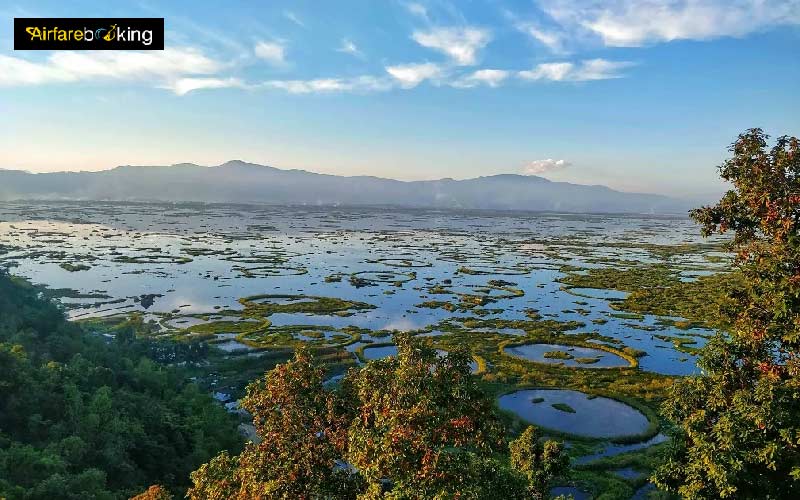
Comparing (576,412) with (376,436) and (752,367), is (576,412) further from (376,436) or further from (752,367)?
(376,436)

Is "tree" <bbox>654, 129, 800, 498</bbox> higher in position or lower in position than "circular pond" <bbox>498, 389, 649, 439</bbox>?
higher

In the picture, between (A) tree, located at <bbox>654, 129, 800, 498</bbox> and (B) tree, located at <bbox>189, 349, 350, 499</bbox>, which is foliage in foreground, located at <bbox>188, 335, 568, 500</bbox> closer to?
(B) tree, located at <bbox>189, 349, 350, 499</bbox>

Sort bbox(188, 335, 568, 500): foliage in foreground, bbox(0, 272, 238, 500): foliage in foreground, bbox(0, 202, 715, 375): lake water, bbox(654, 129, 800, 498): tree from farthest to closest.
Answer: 1. bbox(0, 202, 715, 375): lake water
2. bbox(0, 272, 238, 500): foliage in foreground
3. bbox(654, 129, 800, 498): tree
4. bbox(188, 335, 568, 500): foliage in foreground

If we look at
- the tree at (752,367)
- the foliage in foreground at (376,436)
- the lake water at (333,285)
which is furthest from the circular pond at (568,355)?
the foliage in foreground at (376,436)

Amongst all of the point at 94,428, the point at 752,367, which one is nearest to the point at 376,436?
the point at 752,367

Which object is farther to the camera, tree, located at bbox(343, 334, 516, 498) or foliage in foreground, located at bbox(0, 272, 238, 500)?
foliage in foreground, located at bbox(0, 272, 238, 500)

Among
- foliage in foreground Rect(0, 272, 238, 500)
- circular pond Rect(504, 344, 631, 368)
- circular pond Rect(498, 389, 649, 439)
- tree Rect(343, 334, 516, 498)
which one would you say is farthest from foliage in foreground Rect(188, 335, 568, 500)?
circular pond Rect(504, 344, 631, 368)

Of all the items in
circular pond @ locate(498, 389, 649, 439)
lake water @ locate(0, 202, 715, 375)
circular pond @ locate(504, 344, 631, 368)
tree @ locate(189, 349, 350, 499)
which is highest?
tree @ locate(189, 349, 350, 499)

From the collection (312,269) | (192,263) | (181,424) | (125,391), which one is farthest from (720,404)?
(192,263)
